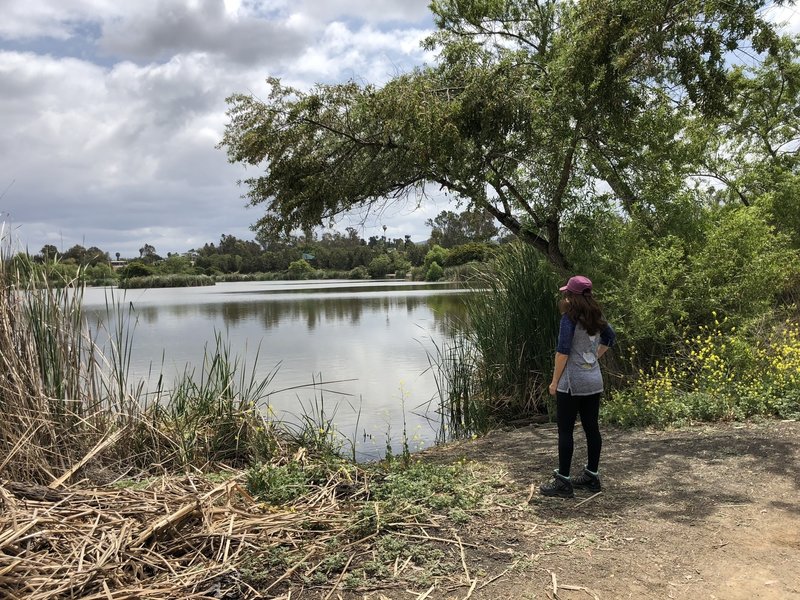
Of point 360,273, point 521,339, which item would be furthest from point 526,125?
point 360,273

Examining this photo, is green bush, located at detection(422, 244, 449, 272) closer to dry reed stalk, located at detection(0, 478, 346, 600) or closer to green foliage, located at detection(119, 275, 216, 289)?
green foliage, located at detection(119, 275, 216, 289)

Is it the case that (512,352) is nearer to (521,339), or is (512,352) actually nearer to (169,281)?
(521,339)

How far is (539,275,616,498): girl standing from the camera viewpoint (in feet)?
15.2

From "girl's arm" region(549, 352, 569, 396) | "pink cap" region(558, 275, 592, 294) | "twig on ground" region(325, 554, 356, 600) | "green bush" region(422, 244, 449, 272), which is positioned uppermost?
"green bush" region(422, 244, 449, 272)

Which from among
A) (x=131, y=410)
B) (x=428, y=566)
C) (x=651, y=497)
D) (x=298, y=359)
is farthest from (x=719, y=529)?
(x=298, y=359)

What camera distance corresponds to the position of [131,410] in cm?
583

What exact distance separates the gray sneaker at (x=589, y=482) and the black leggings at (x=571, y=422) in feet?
0.28

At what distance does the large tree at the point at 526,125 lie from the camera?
7098 mm

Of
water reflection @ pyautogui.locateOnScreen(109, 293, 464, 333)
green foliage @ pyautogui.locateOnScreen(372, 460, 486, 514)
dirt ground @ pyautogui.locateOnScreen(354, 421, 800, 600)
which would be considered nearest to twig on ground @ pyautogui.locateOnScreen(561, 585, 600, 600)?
dirt ground @ pyautogui.locateOnScreen(354, 421, 800, 600)

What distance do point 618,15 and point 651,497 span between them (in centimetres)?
530

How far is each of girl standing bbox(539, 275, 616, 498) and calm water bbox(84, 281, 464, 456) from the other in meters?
3.31

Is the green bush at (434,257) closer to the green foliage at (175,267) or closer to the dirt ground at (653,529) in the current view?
the green foliage at (175,267)

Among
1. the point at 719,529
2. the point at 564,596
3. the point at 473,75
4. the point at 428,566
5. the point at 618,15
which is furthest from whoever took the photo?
the point at 473,75

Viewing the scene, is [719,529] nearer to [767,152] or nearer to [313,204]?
[313,204]
